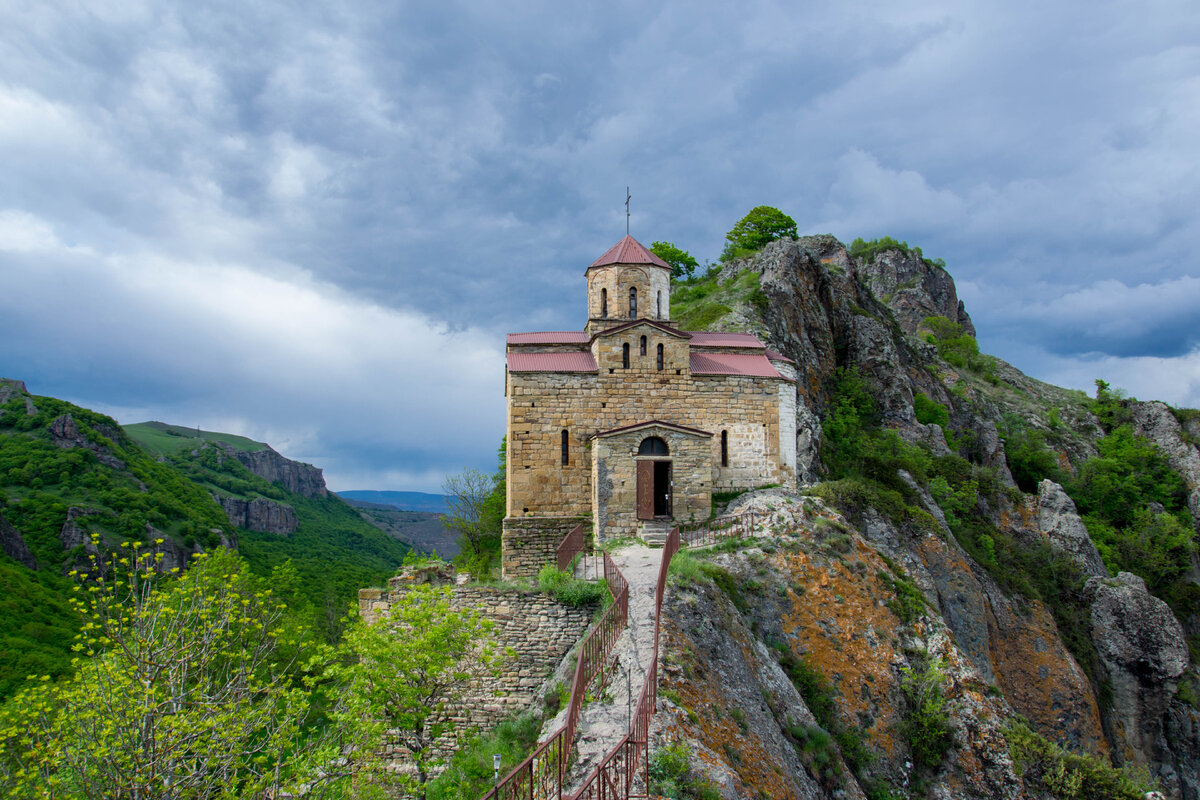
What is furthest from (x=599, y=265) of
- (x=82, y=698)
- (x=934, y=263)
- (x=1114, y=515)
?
(x=934, y=263)

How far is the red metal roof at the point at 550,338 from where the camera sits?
27.5m

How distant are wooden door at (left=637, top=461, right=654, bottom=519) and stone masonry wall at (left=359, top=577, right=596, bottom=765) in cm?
677

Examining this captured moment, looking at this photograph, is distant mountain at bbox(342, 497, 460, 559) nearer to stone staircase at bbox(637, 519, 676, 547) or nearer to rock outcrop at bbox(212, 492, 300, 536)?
rock outcrop at bbox(212, 492, 300, 536)

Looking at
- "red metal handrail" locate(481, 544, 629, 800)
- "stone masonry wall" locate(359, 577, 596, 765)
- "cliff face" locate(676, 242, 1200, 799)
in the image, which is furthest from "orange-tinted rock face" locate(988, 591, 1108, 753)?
"red metal handrail" locate(481, 544, 629, 800)

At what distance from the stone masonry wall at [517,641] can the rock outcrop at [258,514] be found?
80.5 m

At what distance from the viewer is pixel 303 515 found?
108188 mm

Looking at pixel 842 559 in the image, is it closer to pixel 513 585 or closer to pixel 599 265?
pixel 513 585

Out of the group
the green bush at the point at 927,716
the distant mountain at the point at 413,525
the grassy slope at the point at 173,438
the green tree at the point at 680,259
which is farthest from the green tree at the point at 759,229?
the distant mountain at the point at 413,525

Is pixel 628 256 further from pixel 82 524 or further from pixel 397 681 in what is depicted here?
pixel 82 524

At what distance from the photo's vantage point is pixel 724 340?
2892cm

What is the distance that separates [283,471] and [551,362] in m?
109

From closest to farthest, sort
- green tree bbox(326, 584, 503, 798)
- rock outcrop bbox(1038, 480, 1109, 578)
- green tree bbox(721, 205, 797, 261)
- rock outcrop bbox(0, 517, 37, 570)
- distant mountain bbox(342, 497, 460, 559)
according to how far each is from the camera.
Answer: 1. green tree bbox(326, 584, 503, 798)
2. rock outcrop bbox(1038, 480, 1109, 578)
3. rock outcrop bbox(0, 517, 37, 570)
4. green tree bbox(721, 205, 797, 261)
5. distant mountain bbox(342, 497, 460, 559)

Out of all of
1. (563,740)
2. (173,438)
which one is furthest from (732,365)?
(173,438)

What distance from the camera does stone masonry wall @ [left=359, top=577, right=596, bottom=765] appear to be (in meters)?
15.8
